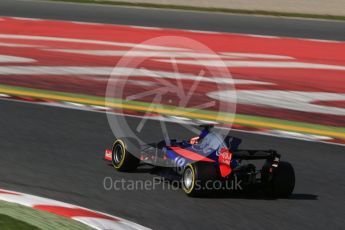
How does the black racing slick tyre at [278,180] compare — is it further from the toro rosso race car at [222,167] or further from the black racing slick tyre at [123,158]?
the black racing slick tyre at [123,158]

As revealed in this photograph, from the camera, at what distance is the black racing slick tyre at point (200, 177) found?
7.60m

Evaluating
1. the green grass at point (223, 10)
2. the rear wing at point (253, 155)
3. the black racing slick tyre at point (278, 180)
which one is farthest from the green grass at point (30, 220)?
the green grass at point (223, 10)

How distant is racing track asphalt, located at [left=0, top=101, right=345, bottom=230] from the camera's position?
7198 mm

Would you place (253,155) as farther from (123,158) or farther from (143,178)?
(123,158)

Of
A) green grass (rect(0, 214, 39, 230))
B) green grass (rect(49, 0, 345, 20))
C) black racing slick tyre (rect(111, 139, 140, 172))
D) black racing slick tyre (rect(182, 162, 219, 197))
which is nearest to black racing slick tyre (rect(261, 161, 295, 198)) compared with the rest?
black racing slick tyre (rect(182, 162, 219, 197))

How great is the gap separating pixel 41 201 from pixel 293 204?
225 cm

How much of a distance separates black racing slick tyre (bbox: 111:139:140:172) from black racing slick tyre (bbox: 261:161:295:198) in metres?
1.44

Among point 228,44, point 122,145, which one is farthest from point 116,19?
point 122,145

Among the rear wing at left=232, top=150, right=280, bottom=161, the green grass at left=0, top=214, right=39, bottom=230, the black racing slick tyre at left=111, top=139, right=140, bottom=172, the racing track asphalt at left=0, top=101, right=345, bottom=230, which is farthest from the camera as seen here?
the black racing slick tyre at left=111, top=139, right=140, bottom=172

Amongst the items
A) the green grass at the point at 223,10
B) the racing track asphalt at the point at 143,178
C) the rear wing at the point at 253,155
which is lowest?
the racing track asphalt at the point at 143,178

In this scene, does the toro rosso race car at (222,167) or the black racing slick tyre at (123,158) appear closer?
the toro rosso race car at (222,167)

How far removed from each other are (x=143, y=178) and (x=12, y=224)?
2.74m

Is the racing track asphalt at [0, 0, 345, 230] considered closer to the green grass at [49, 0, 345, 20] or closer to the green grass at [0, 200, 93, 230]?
the green grass at [0, 200, 93, 230]

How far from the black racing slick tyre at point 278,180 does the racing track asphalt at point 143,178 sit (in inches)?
3.8
